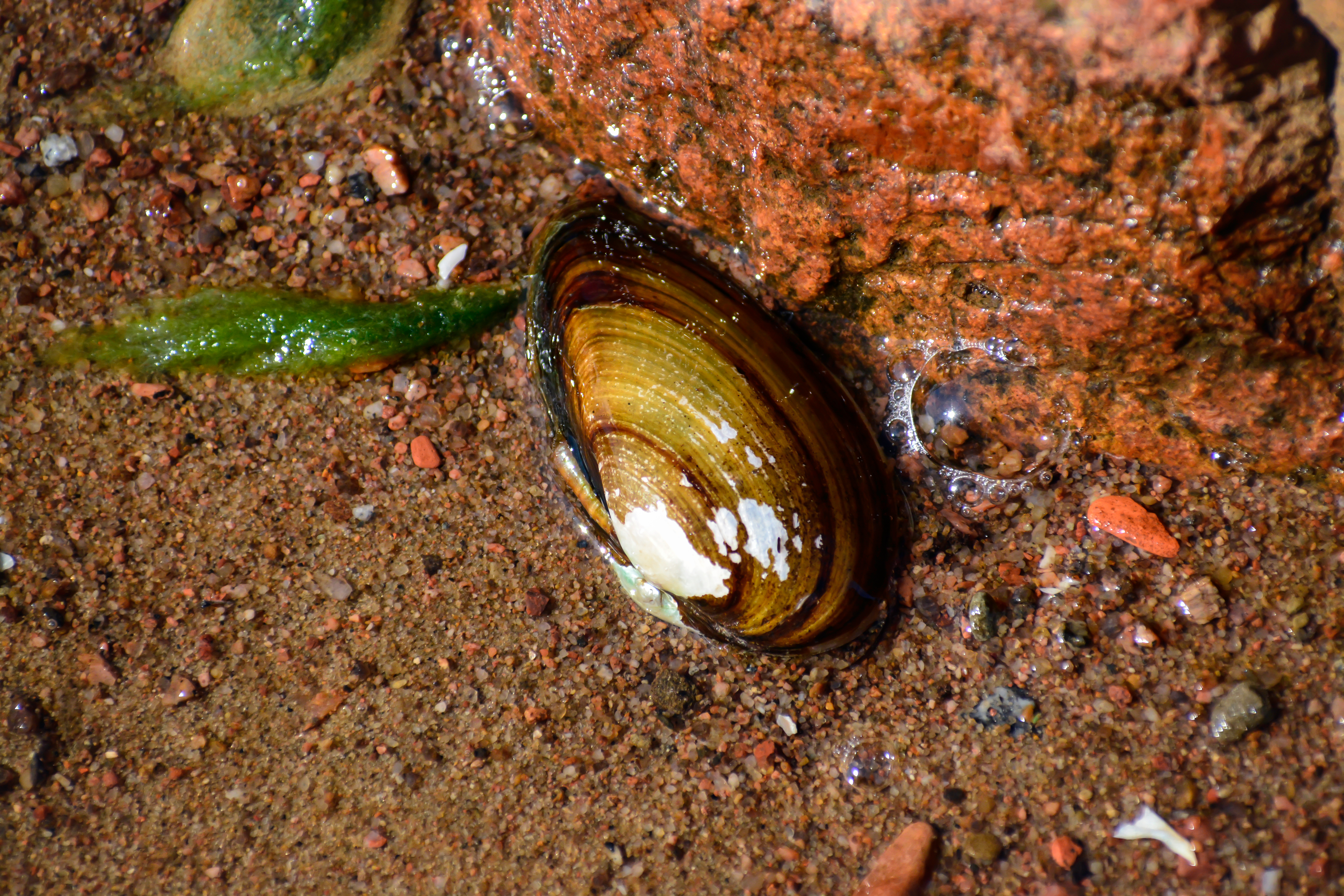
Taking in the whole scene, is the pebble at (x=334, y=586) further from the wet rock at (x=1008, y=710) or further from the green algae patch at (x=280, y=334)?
the wet rock at (x=1008, y=710)

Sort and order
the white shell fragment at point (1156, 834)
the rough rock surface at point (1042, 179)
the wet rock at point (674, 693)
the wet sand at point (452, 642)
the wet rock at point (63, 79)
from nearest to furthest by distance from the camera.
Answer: the rough rock surface at point (1042, 179) < the white shell fragment at point (1156, 834) < the wet sand at point (452, 642) < the wet rock at point (674, 693) < the wet rock at point (63, 79)

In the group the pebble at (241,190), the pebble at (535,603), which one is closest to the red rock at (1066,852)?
the pebble at (535,603)

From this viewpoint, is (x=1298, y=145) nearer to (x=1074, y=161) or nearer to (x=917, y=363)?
(x=1074, y=161)

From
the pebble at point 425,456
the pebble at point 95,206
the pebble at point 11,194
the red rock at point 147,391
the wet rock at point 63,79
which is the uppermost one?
the wet rock at point 63,79

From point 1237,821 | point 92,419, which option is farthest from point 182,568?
point 1237,821

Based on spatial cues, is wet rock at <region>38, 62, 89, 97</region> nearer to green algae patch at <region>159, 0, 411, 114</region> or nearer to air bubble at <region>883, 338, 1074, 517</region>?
green algae patch at <region>159, 0, 411, 114</region>

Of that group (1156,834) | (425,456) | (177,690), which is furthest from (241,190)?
(1156,834)

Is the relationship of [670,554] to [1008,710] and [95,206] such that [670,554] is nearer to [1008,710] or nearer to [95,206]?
[1008,710]
